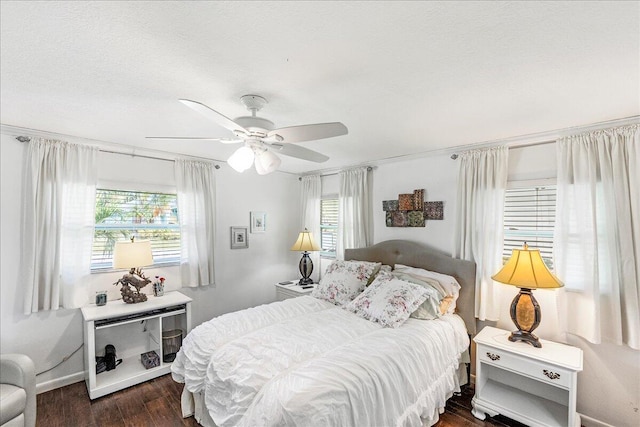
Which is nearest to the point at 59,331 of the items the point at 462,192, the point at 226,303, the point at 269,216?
the point at 226,303

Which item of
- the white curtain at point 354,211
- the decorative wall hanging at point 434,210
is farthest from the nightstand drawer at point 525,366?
the white curtain at point 354,211

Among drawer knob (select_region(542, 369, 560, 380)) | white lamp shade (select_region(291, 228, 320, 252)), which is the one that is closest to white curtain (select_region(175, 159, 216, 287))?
white lamp shade (select_region(291, 228, 320, 252))

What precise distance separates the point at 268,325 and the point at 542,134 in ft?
9.64

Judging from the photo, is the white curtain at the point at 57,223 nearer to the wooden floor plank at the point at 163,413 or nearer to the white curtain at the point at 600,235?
the wooden floor plank at the point at 163,413

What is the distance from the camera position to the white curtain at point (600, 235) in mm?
2127

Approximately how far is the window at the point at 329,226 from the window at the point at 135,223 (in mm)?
2084

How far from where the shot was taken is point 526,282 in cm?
225

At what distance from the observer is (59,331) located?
2791 millimetres

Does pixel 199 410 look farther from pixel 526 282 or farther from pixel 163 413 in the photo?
pixel 526 282

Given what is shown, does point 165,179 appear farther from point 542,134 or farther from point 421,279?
point 542,134

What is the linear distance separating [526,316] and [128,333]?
392cm

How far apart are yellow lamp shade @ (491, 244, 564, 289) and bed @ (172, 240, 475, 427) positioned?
521mm

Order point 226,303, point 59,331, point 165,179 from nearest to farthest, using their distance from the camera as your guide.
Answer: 1. point 59,331
2. point 165,179
3. point 226,303

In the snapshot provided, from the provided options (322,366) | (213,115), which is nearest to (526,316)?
(322,366)
